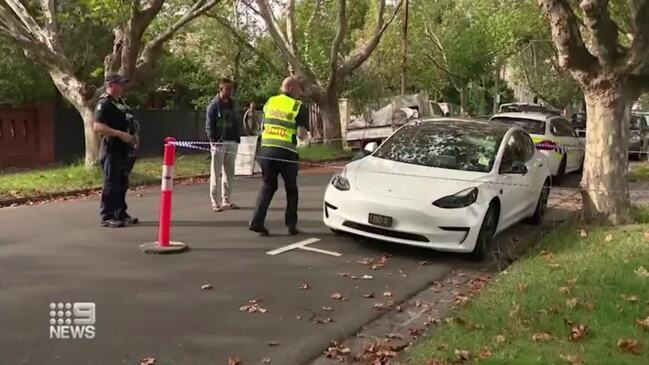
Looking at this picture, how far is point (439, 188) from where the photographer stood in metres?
7.66

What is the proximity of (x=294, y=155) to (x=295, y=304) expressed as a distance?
2.71 m

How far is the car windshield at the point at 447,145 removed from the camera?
843 cm

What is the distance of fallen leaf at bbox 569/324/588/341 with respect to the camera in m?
5.00

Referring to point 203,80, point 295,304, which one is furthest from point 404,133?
point 203,80

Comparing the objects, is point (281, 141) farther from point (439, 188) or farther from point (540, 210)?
point (540, 210)

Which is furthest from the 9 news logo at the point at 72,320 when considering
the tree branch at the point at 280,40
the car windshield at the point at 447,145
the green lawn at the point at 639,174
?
the tree branch at the point at 280,40

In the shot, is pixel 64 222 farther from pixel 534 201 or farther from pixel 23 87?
pixel 23 87

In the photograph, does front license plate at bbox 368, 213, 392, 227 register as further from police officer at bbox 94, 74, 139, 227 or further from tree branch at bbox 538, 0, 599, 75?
tree branch at bbox 538, 0, 599, 75

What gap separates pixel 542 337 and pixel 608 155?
4.65 m

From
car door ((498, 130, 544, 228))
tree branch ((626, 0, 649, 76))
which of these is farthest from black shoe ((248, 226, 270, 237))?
tree branch ((626, 0, 649, 76))

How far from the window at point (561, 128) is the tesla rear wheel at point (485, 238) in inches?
319

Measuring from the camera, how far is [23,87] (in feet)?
59.7

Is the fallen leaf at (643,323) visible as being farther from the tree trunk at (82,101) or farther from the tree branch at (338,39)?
the tree branch at (338,39)

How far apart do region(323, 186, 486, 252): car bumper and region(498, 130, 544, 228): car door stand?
872mm
